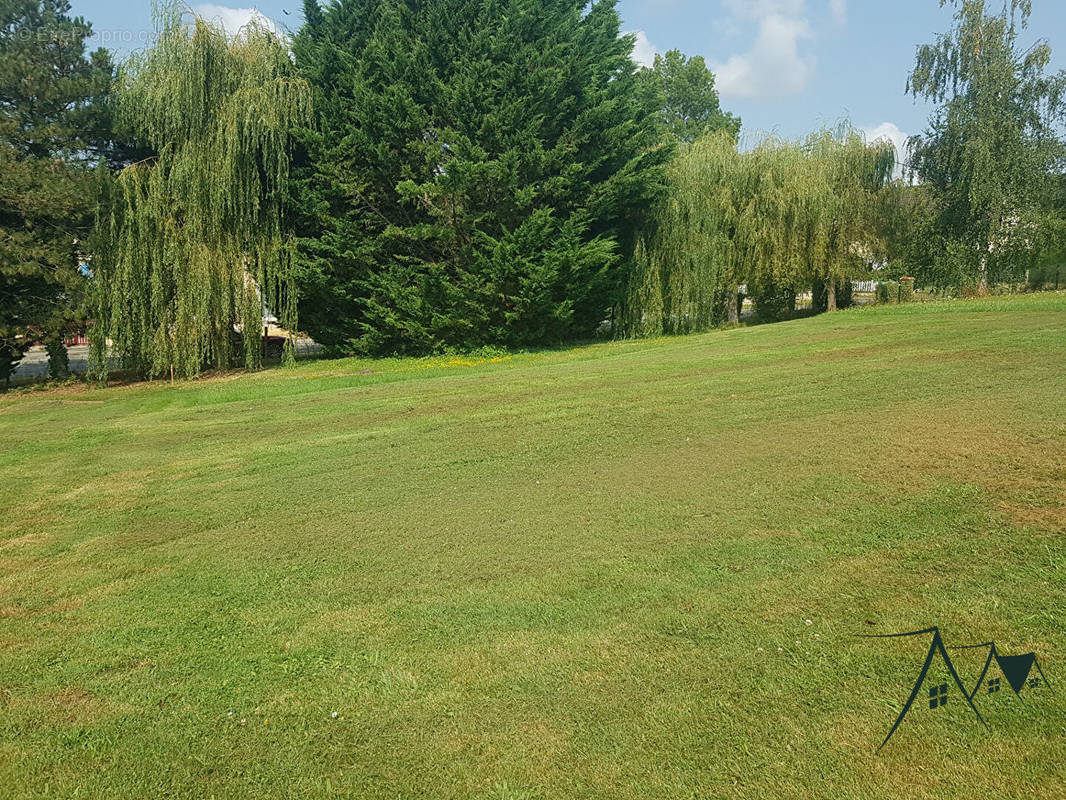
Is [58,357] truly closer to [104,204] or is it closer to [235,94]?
[104,204]

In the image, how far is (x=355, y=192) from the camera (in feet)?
72.6

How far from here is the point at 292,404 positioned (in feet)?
45.2

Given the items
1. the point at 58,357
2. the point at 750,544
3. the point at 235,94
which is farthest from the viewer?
the point at 58,357

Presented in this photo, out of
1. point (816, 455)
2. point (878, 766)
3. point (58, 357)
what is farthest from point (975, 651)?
point (58, 357)

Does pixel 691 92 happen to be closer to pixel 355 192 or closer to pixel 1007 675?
pixel 355 192

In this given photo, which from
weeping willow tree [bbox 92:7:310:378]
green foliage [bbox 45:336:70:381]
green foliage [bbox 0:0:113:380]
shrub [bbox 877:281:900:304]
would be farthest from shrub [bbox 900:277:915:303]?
green foliage [bbox 45:336:70:381]

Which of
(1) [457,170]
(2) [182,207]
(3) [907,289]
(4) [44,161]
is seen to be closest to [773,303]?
(3) [907,289]

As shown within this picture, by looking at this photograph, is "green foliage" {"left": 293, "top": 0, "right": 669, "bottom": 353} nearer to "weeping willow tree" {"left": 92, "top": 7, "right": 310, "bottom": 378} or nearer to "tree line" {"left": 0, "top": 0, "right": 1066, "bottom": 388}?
"tree line" {"left": 0, "top": 0, "right": 1066, "bottom": 388}

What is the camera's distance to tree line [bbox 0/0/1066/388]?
66.8ft

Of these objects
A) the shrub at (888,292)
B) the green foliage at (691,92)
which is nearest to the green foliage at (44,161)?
the shrub at (888,292)

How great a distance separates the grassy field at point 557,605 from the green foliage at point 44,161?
14.5m

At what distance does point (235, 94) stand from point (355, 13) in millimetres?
5754

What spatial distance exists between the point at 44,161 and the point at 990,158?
34.1m

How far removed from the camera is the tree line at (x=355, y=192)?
2036 centimetres
